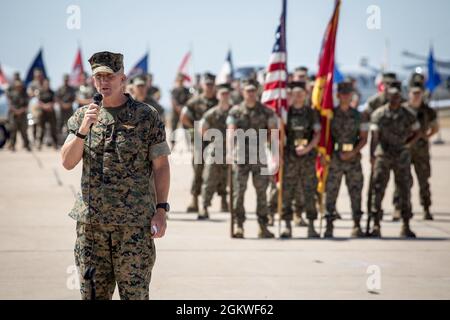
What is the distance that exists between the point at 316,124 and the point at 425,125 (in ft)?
8.65

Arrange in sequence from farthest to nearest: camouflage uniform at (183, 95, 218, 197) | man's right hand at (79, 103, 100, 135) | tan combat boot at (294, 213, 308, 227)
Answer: camouflage uniform at (183, 95, 218, 197)
tan combat boot at (294, 213, 308, 227)
man's right hand at (79, 103, 100, 135)

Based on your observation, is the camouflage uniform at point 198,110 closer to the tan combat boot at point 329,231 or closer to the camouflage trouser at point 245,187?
the camouflage trouser at point 245,187

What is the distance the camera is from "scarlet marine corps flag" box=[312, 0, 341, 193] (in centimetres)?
1327

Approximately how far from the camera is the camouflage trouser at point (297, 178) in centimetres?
1319

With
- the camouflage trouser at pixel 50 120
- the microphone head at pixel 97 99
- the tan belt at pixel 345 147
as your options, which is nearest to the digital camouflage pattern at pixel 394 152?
the tan belt at pixel 345 147

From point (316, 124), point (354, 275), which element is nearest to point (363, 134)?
point (316, 124)

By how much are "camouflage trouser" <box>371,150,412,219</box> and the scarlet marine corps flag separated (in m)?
0.69

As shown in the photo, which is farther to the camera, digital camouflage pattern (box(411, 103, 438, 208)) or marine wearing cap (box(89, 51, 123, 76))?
digital camouflage pattern (box(411, 103, 438, 208))

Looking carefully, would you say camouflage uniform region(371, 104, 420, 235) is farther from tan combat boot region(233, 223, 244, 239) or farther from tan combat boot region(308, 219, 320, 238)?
tan combat boot region(233, 223, 244, 239)

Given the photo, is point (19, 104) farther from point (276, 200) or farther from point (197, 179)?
point (276, 200)

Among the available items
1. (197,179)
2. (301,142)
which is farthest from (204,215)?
(301,142)

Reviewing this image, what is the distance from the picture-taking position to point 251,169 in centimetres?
1293

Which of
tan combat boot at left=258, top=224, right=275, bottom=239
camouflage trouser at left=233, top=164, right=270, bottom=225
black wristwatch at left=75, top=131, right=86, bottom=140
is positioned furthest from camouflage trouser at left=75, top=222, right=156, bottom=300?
tan combat boot at left=258, top=224, right=275, bottom=239

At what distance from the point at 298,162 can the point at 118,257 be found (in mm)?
6951
